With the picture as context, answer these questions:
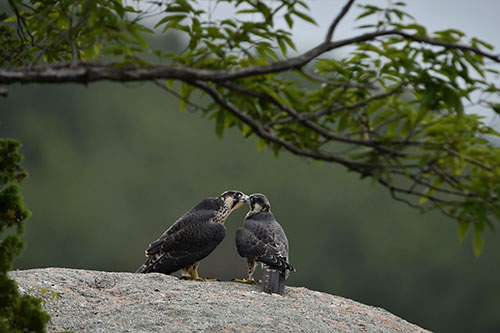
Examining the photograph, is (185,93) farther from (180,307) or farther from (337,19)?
(180,307)

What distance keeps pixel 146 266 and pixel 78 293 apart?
3.24 feet

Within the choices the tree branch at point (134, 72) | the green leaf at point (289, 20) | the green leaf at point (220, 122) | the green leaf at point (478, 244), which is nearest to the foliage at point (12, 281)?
the tree branch at point (134, 72)

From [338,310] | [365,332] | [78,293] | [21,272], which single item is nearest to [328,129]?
[365,332]

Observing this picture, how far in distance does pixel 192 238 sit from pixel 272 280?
1067 millimetres

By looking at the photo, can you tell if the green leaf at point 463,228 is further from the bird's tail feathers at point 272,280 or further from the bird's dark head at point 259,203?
the bird's dark head at point 259,203

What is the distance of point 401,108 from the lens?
286 centimetres

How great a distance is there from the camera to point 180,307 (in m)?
5.32

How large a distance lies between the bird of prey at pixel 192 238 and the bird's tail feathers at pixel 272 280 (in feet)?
2.52

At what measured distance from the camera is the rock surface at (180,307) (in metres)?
5.03

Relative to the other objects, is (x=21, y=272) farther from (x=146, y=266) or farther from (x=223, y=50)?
(x=223, y=50)

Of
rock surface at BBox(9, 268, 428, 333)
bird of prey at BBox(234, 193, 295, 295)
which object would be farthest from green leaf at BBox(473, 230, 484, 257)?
bird of prey at BBox(234, 193, 295, 295)

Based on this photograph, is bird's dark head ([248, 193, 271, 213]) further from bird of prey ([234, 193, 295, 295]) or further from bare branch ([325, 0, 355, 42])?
bare branch ([325, 0, 355, 42])

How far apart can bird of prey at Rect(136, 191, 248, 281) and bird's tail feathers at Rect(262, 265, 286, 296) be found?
77 cm

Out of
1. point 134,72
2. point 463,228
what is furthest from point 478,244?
point 134,72
